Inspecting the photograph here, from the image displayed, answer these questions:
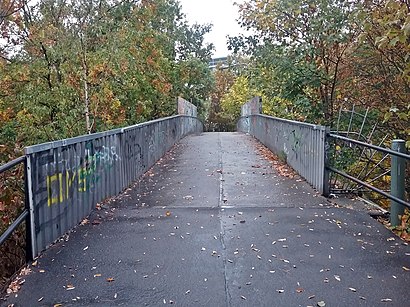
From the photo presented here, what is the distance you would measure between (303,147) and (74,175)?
4872 mm

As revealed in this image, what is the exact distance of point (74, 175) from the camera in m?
5.48

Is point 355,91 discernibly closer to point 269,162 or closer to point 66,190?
point 269,162

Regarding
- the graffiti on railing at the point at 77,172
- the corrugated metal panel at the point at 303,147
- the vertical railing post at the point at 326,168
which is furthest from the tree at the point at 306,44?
the graffiti on railing at the point at 77,172

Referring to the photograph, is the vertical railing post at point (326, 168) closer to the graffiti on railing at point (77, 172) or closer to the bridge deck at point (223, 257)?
the bridge deck at point (223, 257)

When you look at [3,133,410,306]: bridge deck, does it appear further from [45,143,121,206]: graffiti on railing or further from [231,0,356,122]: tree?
[231,0,356,122]: tree

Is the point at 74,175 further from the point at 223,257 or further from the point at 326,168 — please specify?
the point at 326,168

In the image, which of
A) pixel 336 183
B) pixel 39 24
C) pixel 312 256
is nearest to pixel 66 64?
pixel 39 24

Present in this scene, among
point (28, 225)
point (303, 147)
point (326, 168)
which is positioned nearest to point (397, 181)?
point (326, 168)

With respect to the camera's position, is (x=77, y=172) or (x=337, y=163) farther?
(x=337, y=163)

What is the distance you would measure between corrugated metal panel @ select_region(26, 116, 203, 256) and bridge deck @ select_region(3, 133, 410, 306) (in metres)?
0.23

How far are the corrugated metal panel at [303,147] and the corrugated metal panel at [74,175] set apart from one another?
3.37 metres

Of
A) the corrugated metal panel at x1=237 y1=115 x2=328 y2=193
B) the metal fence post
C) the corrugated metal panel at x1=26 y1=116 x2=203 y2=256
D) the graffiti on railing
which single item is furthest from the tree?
the graffiti on railing

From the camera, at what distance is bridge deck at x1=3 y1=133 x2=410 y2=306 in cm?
359

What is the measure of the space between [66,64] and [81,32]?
1.49 meters
